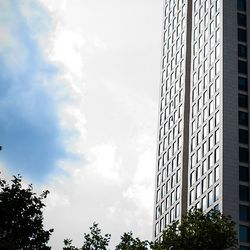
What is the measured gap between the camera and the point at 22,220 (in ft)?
144

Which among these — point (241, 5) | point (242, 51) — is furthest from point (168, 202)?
point (241, 5)

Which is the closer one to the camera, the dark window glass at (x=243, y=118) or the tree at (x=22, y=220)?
the tree at (x=22, y=220)

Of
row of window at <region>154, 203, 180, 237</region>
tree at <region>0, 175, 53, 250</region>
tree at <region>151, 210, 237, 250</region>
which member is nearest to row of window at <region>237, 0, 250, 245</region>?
row of window at <region>154, 203, 180, 237</region>

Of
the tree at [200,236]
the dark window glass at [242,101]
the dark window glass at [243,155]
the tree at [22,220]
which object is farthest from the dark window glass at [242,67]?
the tree at [22,220]

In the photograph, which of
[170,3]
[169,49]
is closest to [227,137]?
[169,49]

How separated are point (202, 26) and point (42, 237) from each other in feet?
242

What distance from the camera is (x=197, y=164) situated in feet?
329

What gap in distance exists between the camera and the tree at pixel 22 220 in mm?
43219

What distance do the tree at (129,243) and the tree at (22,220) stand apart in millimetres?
11494

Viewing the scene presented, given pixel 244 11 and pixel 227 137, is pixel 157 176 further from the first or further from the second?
pixel 244 11

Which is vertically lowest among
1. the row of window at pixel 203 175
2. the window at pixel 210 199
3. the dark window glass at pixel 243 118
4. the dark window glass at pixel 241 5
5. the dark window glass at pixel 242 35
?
the window at pixel 210 199

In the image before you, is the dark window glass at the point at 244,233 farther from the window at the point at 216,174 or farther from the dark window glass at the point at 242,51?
the dark window glass at the point at 242,51

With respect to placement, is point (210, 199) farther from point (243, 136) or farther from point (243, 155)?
point (243, 136)

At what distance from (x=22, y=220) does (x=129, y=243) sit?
13.9m
